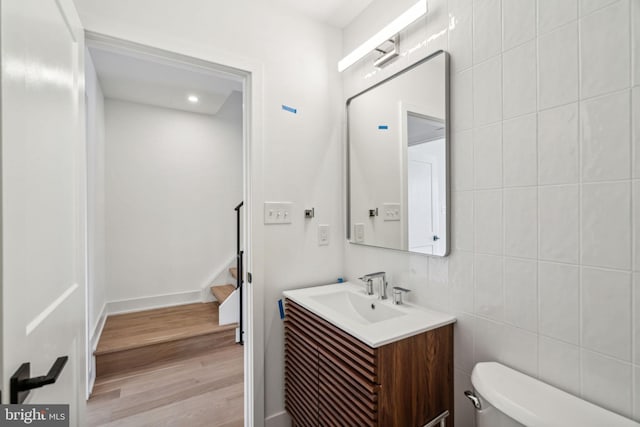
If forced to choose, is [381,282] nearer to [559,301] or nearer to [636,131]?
[559,301]

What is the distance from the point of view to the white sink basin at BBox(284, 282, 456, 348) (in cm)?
114

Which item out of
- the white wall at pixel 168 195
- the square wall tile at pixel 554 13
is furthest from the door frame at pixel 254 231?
the white wall at pixel 168 195

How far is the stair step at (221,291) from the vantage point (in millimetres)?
3316

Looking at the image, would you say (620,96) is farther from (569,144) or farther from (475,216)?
(475,216)

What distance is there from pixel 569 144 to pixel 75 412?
6.05ft

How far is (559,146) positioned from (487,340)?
28.6 inches

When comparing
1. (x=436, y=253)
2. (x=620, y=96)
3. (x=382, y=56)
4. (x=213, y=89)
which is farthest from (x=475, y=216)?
(x=213, y=89)

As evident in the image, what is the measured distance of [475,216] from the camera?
47.6 inches

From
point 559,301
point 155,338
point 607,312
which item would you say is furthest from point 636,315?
point 155,338

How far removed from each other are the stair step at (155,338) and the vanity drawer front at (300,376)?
1.37 m

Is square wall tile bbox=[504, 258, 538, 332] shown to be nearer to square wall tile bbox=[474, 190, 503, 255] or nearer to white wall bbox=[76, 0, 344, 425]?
square wall tile bbox=[474, 190, 503, 255]

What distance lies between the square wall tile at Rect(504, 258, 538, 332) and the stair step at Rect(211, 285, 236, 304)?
2811 mm

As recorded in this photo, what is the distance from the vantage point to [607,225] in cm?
86

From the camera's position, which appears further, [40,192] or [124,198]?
[124,198]
